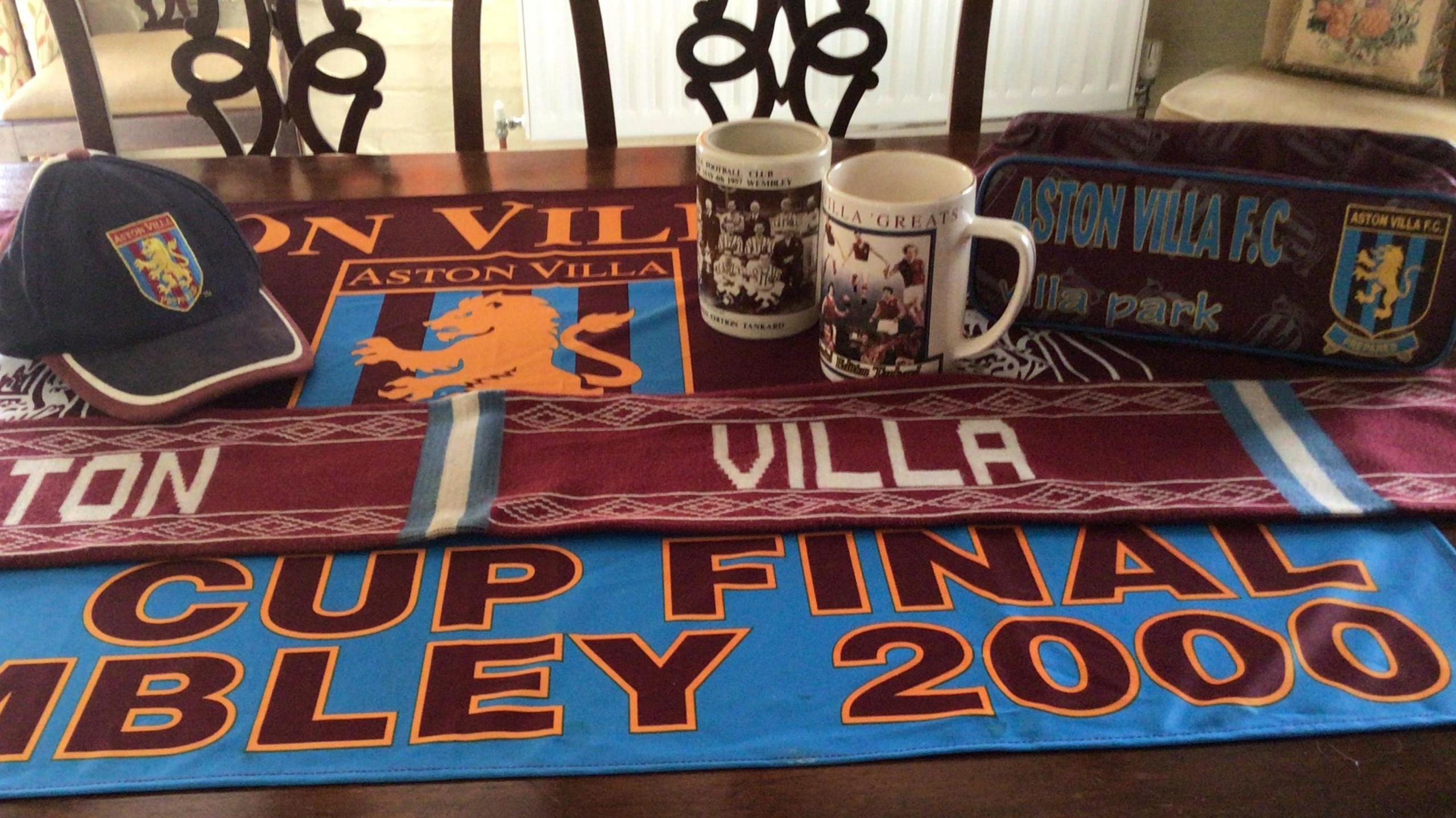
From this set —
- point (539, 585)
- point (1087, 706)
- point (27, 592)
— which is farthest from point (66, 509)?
point (1087, 706)

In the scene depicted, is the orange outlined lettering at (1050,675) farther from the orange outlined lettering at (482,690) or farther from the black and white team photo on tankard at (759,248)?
the black and white team photo on tankard at (759,248)

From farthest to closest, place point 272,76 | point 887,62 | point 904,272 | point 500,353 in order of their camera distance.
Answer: point 887,62 → point 272,76 → point 500,353 → point 904,272

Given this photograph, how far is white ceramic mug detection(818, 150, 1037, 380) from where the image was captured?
0.67m

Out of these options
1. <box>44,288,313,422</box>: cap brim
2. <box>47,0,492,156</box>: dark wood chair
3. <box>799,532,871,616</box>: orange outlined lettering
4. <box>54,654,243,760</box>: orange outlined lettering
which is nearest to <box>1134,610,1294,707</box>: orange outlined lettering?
<box>799,532,871,616</box>: orange outlined lettering

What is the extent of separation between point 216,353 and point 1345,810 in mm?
673

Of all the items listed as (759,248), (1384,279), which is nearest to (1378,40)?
(1384,279)

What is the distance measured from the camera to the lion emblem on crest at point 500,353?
0.75 metres

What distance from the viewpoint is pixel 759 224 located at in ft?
2.45

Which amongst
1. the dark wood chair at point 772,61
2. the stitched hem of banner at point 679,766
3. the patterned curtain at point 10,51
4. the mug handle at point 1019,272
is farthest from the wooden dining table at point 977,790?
the patterned curtain at point 10,51

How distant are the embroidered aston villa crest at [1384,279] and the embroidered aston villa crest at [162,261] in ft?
2.42

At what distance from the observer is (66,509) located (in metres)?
0.62

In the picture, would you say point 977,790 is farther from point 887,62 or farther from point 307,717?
point 887,62

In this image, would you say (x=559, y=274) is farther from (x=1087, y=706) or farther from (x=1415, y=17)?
(x=1415, y=17)

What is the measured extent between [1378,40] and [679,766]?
6.60ft
